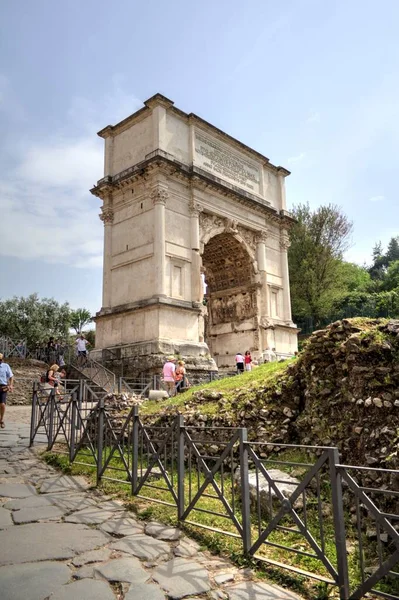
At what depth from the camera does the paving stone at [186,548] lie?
387cm

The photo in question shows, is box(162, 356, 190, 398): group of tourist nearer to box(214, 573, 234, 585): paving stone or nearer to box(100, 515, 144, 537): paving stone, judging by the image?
box(100, 515, 144, 537): paving stone

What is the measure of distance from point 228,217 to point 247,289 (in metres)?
4.03

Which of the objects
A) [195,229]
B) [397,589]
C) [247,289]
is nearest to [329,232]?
[247,289]

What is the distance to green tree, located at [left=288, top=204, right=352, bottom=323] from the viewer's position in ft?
108

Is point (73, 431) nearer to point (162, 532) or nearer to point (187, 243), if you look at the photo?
point (162, 532)

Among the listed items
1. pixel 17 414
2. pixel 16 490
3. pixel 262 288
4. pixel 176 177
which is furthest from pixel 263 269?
pixel 16 490

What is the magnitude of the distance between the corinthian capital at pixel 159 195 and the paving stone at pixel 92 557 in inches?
630

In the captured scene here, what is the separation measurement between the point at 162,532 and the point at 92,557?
902 millimetres

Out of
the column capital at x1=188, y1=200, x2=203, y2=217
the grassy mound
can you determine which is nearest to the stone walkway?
the grassy mound

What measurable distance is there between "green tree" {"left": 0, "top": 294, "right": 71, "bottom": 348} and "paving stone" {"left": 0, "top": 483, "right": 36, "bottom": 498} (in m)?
30.6

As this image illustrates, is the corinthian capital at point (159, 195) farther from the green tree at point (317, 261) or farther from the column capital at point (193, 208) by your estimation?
the green tree at point (317, 261)

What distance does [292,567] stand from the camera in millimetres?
3498

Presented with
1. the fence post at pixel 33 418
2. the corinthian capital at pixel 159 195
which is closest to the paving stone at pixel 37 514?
the fence post at pixel 33 418

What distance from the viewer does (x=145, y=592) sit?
3.10 meters
